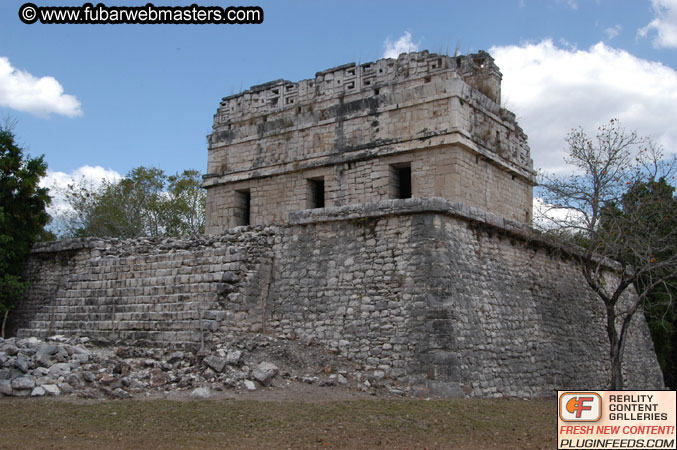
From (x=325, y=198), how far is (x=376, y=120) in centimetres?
204

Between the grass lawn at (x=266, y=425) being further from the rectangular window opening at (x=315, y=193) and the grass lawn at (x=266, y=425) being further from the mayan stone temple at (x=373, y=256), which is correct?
Answer: the rectangular window opening at (x=315, y=193)

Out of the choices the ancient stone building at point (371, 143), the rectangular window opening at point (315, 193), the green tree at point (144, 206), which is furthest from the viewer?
the green tree at point (144, 206)

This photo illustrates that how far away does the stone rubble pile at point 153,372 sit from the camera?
9250 millimetres

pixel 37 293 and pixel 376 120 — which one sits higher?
pixel 376 120

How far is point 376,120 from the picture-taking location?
14.0 meters

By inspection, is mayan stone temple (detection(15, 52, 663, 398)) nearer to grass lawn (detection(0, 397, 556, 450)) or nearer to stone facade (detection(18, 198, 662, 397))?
stone facade (detection(18, 198, 662, 397))

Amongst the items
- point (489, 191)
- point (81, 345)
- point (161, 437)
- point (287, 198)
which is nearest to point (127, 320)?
point (81, 345)

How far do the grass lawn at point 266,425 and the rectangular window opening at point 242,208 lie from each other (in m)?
7.62

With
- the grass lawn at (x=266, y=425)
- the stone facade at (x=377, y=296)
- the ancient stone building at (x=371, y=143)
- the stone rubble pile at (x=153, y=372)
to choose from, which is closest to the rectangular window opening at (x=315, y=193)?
the ancient stone building at (x=371, y=143)

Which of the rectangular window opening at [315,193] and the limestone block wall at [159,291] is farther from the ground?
the rectangular window opening at [315,193]

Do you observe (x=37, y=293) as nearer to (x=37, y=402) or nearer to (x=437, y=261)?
(x=37, y=402)

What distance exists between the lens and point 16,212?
57.5 ft

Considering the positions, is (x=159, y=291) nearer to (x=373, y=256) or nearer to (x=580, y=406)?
(x=373, y=256)

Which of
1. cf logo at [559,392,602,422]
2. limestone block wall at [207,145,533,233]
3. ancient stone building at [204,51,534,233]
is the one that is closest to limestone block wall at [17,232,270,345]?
limestone block wall at [207,145,533,233]
